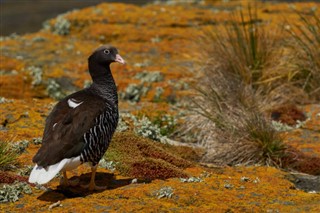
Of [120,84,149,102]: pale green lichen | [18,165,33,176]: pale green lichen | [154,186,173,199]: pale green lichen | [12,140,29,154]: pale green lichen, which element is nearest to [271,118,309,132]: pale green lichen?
[120,84,149,102]: pale green lichen

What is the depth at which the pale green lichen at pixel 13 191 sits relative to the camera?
8438 millimetres

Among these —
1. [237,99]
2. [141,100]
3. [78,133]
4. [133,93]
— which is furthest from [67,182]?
[133,93]

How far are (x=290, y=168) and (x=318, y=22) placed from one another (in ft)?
13.2

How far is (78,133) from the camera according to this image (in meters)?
8.77

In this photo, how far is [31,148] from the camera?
1045 centimetres

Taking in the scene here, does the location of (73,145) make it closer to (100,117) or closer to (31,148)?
(100,117)

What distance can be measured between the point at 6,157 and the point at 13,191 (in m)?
1.03

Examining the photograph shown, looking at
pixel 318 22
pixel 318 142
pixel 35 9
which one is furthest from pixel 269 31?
pixel 35 9

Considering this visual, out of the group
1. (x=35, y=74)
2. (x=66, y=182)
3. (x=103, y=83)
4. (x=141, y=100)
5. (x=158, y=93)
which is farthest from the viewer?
(x=35, y=74)

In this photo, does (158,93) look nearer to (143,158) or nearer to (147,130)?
(147,130)

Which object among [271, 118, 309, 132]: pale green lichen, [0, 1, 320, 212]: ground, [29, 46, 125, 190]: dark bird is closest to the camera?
[29, 46, 125, 190]: dark bird

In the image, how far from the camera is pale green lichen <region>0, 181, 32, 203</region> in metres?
8.44

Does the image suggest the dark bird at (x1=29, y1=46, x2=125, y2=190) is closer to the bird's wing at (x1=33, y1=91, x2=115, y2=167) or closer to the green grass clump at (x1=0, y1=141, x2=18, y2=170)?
the bird's wing at (x1=33, y1=91, x2=115, y2=167)

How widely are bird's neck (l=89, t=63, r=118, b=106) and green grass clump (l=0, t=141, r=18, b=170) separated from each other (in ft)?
4.30
